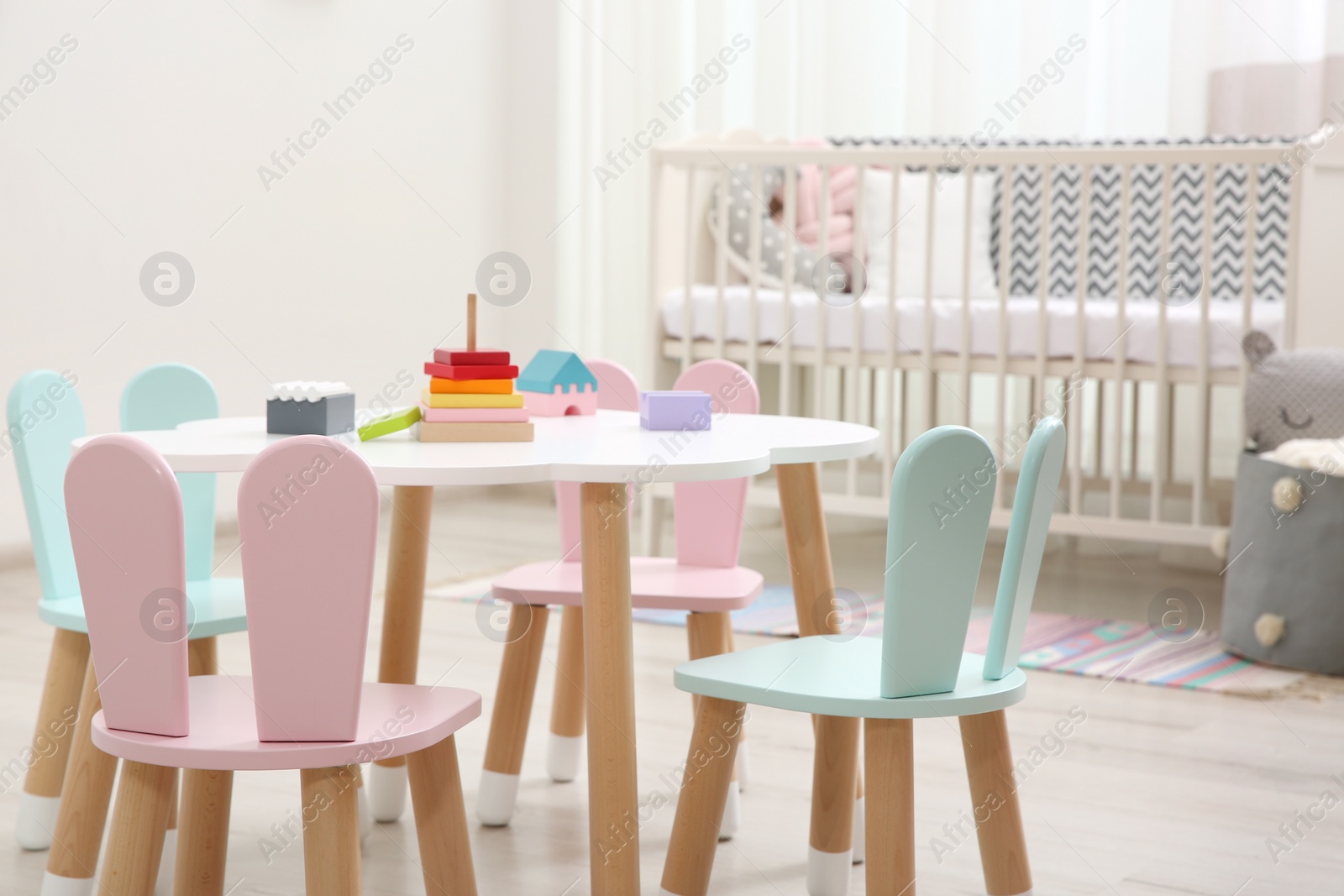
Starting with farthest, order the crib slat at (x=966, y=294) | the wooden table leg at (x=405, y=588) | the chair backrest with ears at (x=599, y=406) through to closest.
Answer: the crib slat at (x=966, y=294) → the chair backrest with ears at (x=599, y=406) → the wooden table leg at (x=405, y=588)

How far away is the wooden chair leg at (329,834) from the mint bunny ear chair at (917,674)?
330mm

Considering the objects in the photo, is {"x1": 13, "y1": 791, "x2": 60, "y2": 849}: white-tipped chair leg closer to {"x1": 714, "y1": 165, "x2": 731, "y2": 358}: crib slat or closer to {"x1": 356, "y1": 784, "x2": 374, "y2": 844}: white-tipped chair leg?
{"x1": 356, "y1": 784, "x2": 374, "y2": 844}: white-tipped chair leg

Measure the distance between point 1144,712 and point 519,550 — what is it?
171 centimetres

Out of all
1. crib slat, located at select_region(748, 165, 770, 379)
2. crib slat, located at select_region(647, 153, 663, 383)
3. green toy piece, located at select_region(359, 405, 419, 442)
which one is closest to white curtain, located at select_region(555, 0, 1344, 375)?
crib slat, located at select_region(647, 153, 663, 383)

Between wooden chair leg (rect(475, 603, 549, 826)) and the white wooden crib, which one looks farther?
the white wooden crib

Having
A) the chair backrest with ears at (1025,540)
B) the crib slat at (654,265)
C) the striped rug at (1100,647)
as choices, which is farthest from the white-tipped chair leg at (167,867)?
the crib slat at (654,265)

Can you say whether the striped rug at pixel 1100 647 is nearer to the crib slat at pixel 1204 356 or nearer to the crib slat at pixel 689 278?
the crib slat at pixel 1204 356

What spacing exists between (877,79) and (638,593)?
2689 mm

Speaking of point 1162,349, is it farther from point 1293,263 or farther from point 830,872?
point 830,872

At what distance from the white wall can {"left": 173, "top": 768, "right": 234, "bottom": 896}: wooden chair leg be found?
6.84 ft

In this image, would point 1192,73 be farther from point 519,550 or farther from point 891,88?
point 519,550

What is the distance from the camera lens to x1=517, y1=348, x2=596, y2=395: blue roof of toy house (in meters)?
1.60

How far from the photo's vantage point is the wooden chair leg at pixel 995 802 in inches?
48.1

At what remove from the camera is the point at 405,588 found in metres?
1.67
